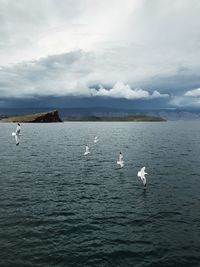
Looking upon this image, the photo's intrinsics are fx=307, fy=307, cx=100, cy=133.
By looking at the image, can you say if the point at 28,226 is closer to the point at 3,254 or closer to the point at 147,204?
the point at 3,254

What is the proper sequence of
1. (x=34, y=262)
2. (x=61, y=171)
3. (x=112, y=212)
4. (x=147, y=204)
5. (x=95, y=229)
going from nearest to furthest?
(x=34, y=262), (x=95, y=229), (x=112, y=212), (x=147, y=204), (x=61, y=171)

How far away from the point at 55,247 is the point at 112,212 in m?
10.3

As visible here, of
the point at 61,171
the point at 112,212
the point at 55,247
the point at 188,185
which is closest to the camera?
the point at 55,247

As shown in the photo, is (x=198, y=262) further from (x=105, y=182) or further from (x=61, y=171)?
(x=61, y=171)

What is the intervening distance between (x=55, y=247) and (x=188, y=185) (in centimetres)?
2784

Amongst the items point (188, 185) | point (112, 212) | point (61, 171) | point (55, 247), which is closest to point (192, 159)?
point (188, 185)

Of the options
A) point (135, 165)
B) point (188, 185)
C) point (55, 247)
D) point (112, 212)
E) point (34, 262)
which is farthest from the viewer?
point (135, 165)

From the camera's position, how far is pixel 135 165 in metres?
66.1

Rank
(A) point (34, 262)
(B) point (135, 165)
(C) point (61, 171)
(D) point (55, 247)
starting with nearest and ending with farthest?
(A) point (34, 262) < (D) point (55, 247) < (C) point (61, 171) < (B) point (135, 165)

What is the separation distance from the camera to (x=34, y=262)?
23.4 meters

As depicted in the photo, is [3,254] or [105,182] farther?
[105,182]

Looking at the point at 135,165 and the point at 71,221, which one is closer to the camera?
the point at 71,221

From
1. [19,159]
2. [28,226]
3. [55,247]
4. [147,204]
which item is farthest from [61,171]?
[55,247]

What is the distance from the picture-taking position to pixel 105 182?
49.5m
